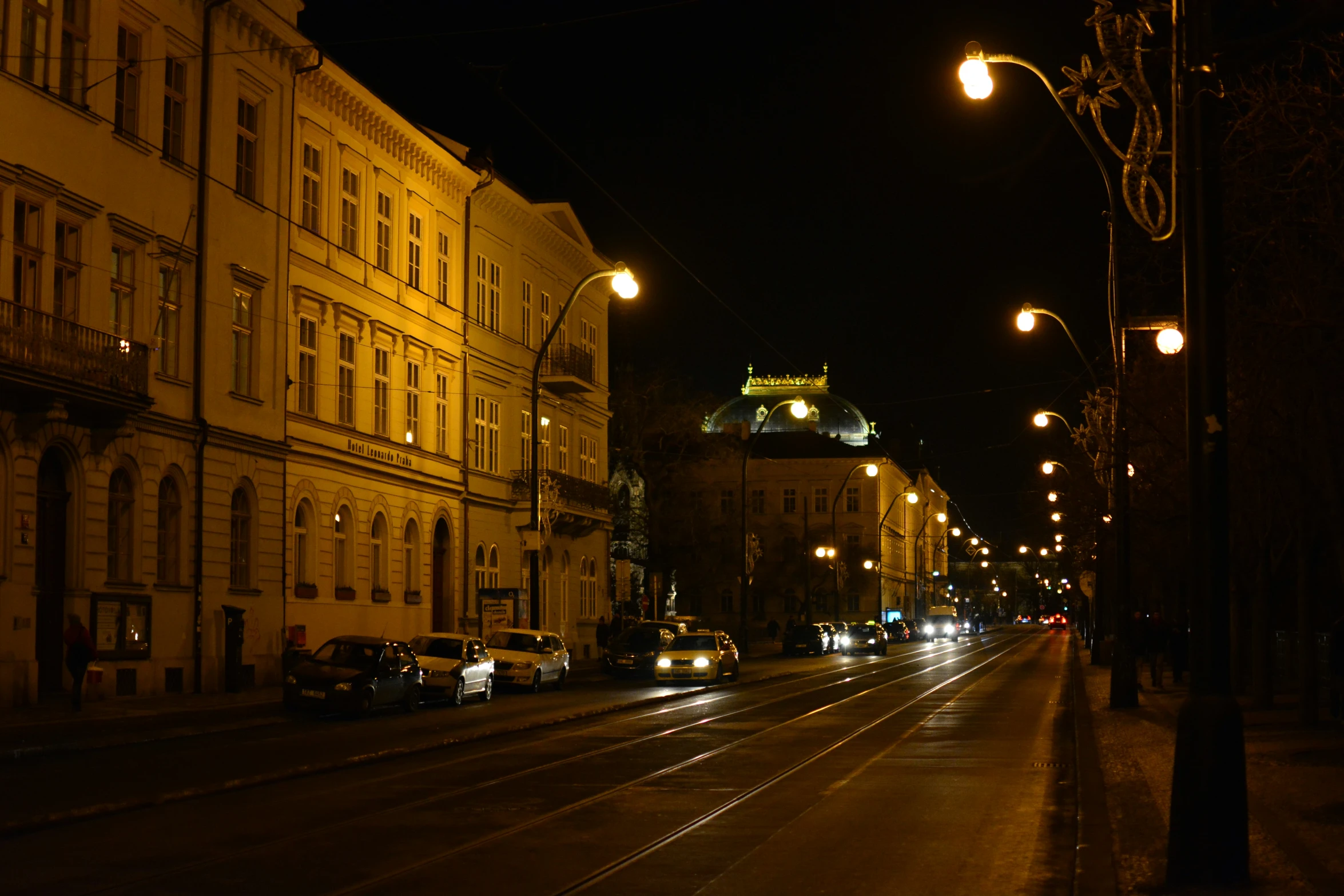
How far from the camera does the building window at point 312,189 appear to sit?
38.1m

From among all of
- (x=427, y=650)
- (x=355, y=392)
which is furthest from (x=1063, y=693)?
(x=355, y=392)

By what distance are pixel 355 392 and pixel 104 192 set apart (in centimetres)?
1203

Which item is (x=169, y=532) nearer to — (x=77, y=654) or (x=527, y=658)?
(x=77, y=654)

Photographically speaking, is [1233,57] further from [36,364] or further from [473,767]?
[36,364]

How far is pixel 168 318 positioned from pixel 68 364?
16.3 feet

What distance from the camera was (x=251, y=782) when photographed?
53.4 ft

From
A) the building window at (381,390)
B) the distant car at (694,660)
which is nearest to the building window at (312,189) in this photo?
the building window at (381,390)

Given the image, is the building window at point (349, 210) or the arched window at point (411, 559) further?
the arched window at point (411, 559)

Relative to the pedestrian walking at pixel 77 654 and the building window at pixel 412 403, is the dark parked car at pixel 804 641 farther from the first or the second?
the pedestrian walking at pixel 77 654

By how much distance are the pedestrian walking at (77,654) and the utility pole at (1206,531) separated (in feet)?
66.8

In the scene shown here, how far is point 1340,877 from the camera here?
992 centimetres

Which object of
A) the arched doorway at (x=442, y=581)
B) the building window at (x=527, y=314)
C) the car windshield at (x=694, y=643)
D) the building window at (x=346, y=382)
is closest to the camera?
the building window at (x=346, y=382)

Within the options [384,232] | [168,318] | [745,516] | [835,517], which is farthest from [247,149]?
[835,517]

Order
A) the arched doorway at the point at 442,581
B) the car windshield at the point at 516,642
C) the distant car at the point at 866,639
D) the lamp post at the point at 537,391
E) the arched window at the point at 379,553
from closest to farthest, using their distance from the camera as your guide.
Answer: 1. the lamp post at the point at 537,391
2. the car windshield at the point at 516,642
3. the arched window at the point at 379,553
4. the arched doorway at the point at 442,581
5. the distant car at the point at 866,639
